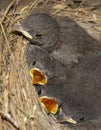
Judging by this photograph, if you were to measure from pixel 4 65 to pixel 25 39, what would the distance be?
31 centimetres

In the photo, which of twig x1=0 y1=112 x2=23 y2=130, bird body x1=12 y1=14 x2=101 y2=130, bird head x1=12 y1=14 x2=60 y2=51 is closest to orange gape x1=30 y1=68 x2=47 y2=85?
bird body x1=12 y1=14 x2=101 y2=130

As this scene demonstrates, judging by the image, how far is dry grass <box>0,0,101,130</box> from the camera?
10.5 feet

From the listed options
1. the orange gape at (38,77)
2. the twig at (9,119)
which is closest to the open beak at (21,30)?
the orange gape at (38,77)

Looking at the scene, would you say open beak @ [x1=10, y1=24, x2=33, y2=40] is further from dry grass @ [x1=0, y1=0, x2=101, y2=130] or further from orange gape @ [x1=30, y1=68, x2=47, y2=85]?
orange gape @ [x1=30, y1=68, x2=47, y2=85]

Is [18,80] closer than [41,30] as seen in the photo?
No

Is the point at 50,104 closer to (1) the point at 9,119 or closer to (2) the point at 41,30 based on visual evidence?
(1) the point at 9,119

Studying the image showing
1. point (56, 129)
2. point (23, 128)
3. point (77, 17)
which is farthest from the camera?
point (77, 17)

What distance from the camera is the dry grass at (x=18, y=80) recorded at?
3.20 metres

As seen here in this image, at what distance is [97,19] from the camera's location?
11.9ft

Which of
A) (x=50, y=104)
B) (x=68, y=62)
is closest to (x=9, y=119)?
(x=50, y=104)

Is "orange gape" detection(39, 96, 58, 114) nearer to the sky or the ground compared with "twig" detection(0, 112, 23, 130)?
nearer to the ground

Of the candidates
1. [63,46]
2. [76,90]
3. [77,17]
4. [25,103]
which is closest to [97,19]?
[77,17]

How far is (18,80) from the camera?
3.39m

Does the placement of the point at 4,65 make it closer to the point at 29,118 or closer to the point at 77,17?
the point at 29,118
